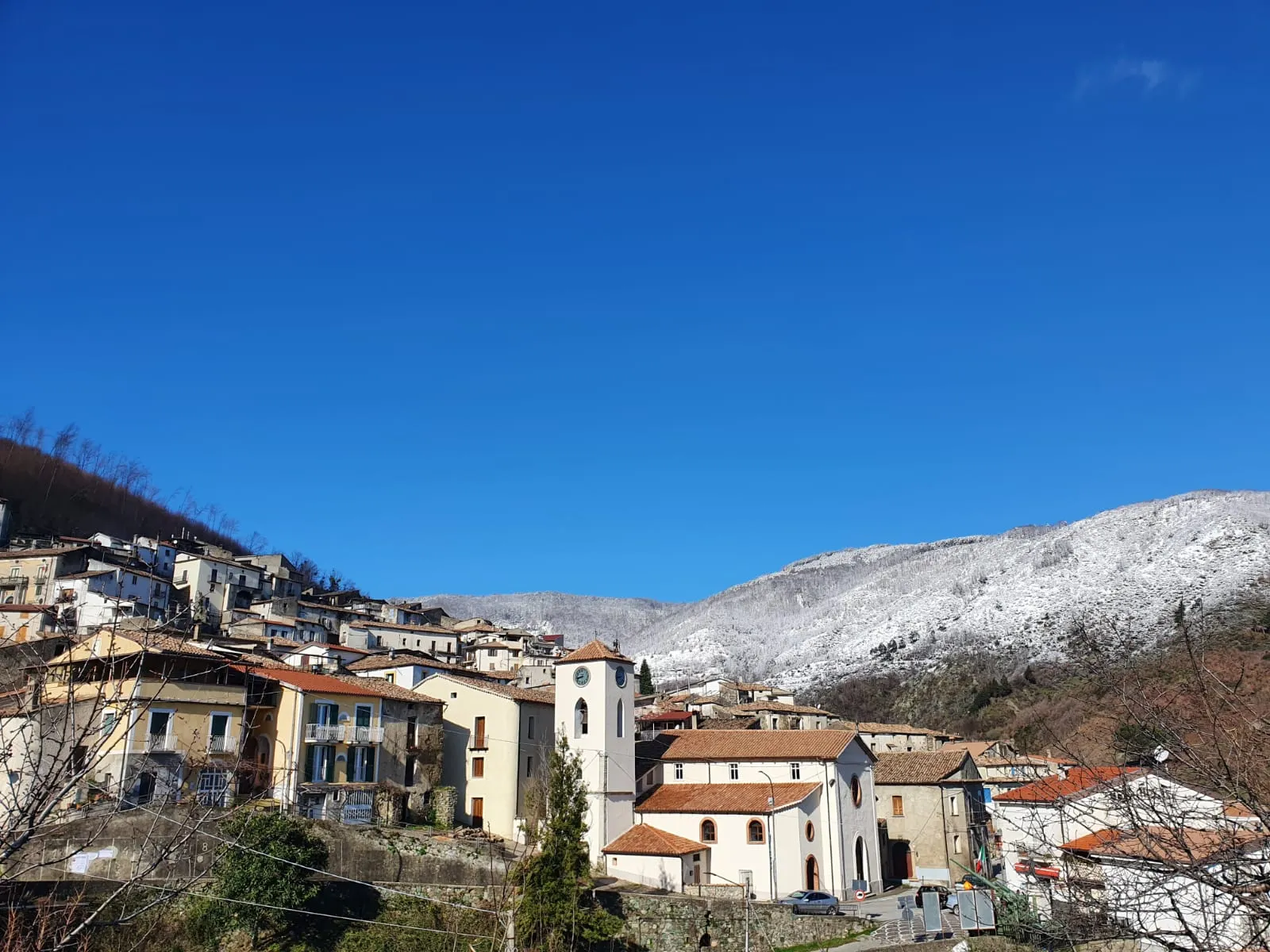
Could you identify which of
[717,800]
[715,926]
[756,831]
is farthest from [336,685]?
[756,831]

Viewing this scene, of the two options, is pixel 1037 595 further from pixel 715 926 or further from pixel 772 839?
pixel 715 926

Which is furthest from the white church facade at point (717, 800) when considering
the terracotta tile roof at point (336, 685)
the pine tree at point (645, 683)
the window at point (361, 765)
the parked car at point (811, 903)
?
the pine tree at point (645, 683)

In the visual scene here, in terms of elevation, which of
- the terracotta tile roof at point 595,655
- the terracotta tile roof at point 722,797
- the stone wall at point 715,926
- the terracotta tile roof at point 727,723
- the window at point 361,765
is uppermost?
the terracotta tile roof at point 595,655

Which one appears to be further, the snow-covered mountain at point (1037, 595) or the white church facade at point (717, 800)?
the snow-covered mountain at point (1037, 595)

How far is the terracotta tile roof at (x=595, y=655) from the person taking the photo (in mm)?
48281

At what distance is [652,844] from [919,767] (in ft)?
63.0

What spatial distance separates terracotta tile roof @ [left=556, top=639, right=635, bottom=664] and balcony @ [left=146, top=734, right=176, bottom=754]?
61.1 ft

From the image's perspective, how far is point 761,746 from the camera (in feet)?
162

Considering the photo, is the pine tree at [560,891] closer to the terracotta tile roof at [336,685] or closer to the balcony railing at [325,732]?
the balcony railing at [325,732]

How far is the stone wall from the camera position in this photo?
35.8 metres

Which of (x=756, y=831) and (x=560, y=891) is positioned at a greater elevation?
(x=756, y=831)

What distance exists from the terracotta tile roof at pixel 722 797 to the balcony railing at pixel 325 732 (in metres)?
15.3

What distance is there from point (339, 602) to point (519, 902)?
76.7 metres

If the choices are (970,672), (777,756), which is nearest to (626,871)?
(777,756)
